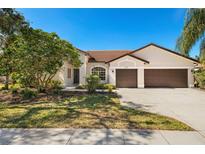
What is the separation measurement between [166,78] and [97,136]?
19091 millimetres

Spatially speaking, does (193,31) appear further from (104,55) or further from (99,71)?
(104,55)

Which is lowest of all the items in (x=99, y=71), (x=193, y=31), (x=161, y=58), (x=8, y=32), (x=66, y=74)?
(x=66, y=74)

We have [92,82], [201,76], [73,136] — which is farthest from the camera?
[201,76]

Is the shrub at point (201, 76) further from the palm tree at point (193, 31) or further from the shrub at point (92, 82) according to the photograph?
the shrub at point (92, 82)

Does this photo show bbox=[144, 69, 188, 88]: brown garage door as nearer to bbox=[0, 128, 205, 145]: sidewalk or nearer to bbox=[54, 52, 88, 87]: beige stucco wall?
bbox=[54, 52, 88, 87]: beige stucco wall

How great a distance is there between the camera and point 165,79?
2220 centimetres

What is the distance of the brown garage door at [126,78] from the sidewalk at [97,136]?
16.8 m

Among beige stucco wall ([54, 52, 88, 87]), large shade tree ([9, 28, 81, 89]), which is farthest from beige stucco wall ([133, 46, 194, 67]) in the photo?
large shade tree ([9, 28, 81, 89])

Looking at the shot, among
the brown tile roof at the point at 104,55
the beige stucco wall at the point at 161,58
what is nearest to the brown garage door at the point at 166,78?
the beige stucco wall at the point at 161,58

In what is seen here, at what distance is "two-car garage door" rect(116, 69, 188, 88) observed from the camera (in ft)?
72.3

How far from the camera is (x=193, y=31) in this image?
1002 cm

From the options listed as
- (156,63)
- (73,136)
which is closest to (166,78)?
(156,63)

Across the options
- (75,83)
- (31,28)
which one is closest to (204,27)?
(31,28)

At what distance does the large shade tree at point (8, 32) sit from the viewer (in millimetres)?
9823
